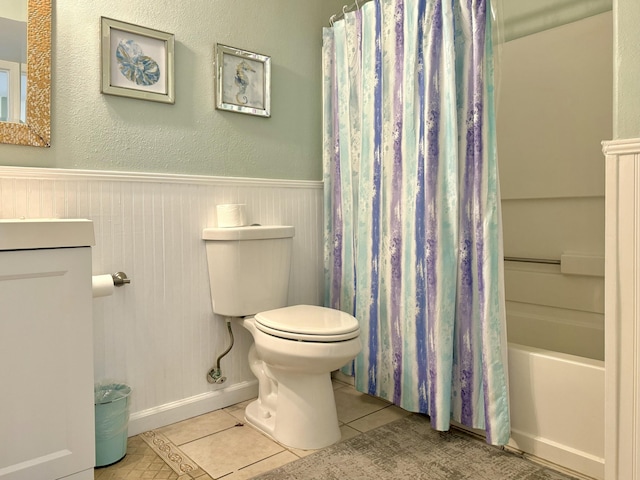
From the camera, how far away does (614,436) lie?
140 cm

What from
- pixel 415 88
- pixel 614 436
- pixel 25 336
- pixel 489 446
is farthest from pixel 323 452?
pixel 415 88

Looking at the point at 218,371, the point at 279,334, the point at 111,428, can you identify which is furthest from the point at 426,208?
the point at 111,428

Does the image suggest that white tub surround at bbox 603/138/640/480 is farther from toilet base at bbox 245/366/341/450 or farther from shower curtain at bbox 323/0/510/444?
toilet base at bbox 245/366/341/450

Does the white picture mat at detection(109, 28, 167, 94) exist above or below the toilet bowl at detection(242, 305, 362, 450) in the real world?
above

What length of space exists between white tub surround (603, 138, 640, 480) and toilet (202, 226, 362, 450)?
2.67ft

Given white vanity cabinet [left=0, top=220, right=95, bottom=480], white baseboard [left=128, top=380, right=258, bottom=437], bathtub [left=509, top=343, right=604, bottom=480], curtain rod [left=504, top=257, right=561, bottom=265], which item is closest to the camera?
white vanity cabinet [left=0, top=220, right=95, bottom=480]

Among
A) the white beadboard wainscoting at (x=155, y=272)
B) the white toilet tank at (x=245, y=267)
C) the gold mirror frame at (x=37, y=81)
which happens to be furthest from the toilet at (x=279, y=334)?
the gold mirror frame at (x=37, y=81)

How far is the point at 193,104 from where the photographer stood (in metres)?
2.04

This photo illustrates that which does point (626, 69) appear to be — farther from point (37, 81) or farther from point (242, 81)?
point (37, 81)

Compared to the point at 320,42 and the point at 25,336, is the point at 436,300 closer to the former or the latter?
the point at 25,336

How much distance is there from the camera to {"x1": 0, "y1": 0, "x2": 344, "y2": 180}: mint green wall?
173cm

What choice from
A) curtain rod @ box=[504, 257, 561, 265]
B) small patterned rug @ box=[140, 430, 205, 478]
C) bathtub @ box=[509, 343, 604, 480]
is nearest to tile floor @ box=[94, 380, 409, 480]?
small patterned rug @ box=[140, 430, 205, 478]

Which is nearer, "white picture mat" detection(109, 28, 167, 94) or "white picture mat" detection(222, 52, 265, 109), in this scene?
"white picture mat" detection(109, 28, 167, 94)

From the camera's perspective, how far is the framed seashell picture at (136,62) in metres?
1.80
